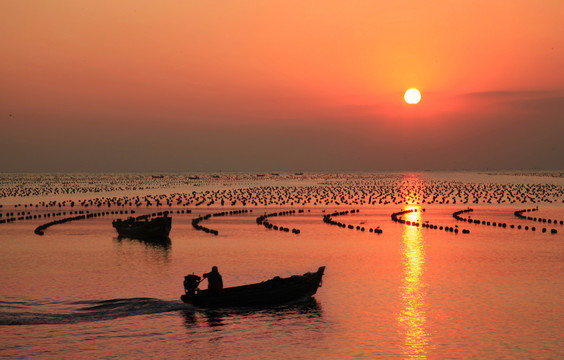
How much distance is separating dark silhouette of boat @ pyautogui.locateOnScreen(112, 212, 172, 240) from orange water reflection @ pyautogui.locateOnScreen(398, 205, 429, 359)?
23.1 meters

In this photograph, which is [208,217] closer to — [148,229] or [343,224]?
[343,224]

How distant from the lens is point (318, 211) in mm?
107688

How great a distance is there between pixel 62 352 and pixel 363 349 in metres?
11.9

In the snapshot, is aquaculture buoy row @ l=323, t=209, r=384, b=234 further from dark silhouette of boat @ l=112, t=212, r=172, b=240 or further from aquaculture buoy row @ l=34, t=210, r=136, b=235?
aquaculture buoy row @ l=34, t=210, r=136, b=235

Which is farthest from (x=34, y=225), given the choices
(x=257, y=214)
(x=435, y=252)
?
(x=435, y=252)

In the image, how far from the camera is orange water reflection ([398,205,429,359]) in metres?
29.7

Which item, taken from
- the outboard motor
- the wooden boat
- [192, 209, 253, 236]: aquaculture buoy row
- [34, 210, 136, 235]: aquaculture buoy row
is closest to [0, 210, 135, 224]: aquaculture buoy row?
[34, 210, 136, 235]: aquaculture buoy row

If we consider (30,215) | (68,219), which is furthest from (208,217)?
(30,215)

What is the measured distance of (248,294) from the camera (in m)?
35.8

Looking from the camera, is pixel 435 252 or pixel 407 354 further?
pixel 435 252

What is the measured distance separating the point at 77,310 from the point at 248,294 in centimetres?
837

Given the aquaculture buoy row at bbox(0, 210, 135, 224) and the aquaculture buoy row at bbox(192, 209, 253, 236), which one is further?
the aquaculture buoy row at bbox(0, 210, 135, 224)

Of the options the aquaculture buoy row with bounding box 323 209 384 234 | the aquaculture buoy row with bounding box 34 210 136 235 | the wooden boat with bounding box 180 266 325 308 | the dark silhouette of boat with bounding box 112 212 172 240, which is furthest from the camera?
the aquaculture buoy row with bounding box 34 210 136 235

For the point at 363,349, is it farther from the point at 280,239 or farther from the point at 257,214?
Result: the point at 257,214
